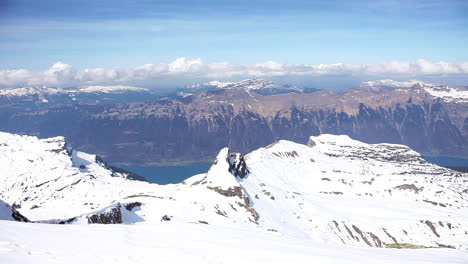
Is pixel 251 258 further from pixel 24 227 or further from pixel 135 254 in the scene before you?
pixel 24 227

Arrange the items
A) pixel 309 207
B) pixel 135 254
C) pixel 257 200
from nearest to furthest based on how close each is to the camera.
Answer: pixel 135 254, pixel 257 200, pixel 309 207

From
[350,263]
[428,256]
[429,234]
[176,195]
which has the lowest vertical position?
[429,234]

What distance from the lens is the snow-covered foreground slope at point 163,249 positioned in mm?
20719

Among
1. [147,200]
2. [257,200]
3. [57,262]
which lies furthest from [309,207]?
[57,262]

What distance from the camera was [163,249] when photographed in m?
24.1

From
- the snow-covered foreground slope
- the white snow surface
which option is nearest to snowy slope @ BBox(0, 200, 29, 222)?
the white snow surface

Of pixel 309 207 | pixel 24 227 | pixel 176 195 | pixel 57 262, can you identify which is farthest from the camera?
pixel 309 207

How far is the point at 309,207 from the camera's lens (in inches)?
7815

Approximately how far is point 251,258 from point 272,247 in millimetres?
4907

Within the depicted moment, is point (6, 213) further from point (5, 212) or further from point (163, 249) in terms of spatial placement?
point (163, 249)

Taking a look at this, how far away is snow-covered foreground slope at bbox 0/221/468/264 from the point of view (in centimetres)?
2072

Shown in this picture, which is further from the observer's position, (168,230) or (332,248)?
(168,230)

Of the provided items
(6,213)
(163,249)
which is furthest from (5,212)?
(163,249)

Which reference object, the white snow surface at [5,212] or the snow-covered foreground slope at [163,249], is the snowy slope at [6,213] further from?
the snow-covered foreground slope at [163,249]
